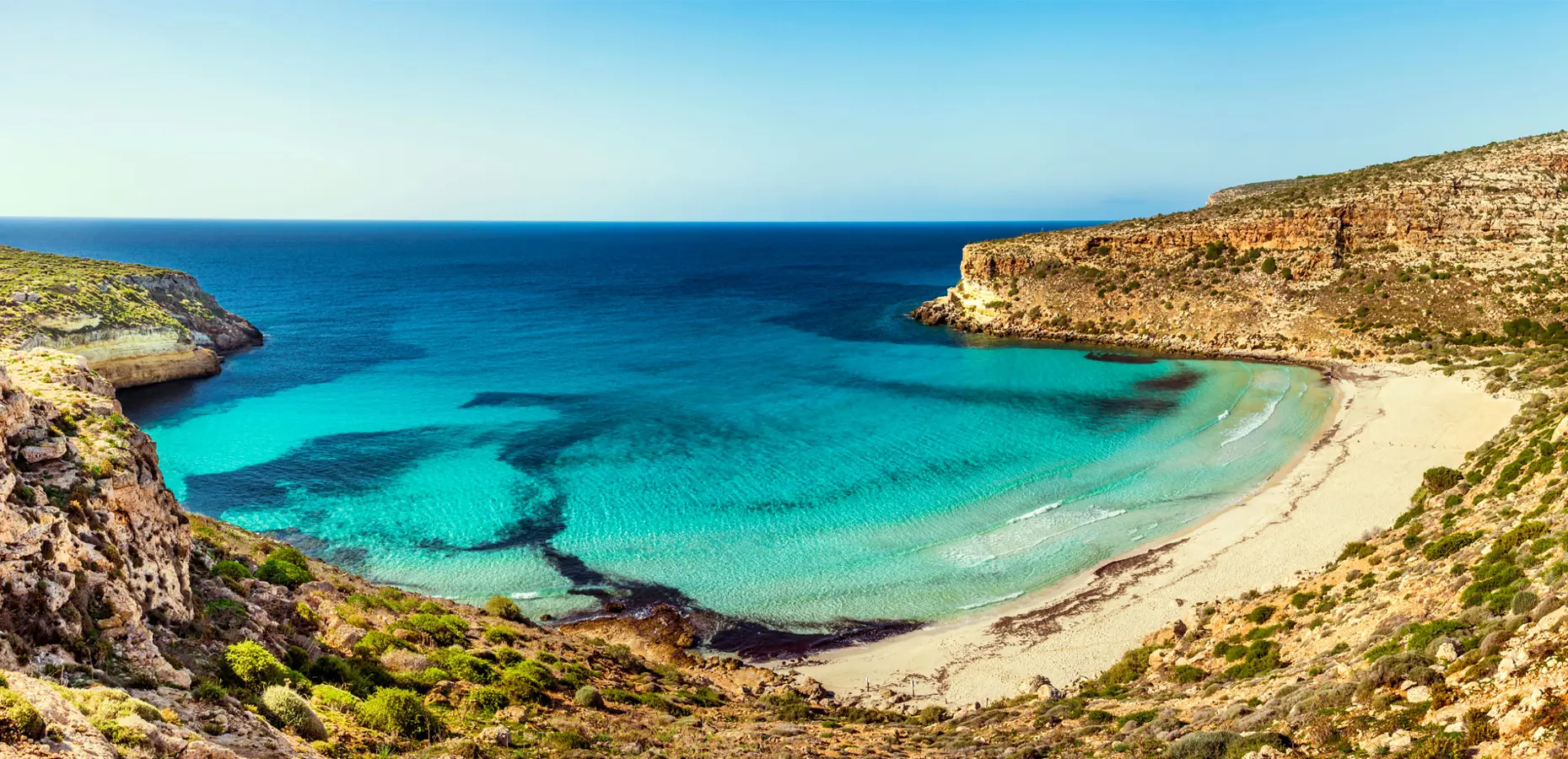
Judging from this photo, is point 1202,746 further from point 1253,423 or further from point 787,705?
point 1253,423

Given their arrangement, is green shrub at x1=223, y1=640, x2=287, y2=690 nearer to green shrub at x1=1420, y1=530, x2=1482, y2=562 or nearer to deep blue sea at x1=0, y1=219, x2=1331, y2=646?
deep blue sea at x1=0, y1=219, x2=1331, y2=646

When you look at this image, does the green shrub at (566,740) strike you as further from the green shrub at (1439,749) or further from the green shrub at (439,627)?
the green shrub at (1439,749)

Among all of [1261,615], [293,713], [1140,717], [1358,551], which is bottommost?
[1140,717]

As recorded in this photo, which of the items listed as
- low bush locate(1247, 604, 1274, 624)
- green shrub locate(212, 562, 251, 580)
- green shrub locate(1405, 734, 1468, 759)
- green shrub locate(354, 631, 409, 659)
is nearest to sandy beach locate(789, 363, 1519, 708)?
low bush locate(1247, 604, 1274, 624)

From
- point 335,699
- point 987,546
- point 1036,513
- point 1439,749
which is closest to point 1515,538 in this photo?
point 1439,749

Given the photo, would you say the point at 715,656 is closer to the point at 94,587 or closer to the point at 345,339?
the point at 94,587

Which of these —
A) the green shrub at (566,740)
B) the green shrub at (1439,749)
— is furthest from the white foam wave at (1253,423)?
the green shrub at (566,740)

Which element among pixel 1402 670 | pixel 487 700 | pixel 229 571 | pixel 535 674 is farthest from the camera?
pixel 535 674
